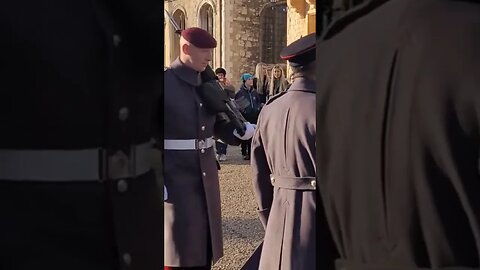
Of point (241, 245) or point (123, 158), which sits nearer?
point (123, 158)

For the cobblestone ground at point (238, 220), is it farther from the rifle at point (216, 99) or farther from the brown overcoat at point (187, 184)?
the rifle at point (216, 99)

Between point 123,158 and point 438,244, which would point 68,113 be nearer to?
point 123,158

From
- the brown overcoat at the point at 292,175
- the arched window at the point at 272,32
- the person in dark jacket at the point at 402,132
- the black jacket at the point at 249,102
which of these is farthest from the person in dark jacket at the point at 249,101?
the arched window at the point at 272,32

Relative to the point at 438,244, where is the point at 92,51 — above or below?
above

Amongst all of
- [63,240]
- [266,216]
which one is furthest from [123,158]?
[266,216]

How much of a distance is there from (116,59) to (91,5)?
11cm

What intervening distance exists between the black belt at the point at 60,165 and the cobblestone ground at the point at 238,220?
2.73 m

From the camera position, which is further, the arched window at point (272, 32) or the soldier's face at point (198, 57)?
the arched window at point (272, 32)

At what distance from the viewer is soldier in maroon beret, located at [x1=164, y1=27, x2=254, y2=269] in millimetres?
2773

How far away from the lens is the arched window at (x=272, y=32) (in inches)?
668

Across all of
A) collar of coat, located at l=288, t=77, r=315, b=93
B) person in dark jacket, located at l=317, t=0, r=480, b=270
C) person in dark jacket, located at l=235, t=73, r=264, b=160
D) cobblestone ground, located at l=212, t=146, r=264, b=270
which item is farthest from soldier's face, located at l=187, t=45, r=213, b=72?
person in dark jacket, located at l=235, t=73, r=264, b=160

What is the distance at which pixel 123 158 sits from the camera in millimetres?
1218

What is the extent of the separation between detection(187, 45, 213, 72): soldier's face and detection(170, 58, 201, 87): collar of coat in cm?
3

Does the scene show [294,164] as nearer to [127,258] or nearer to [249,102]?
[127,258]
